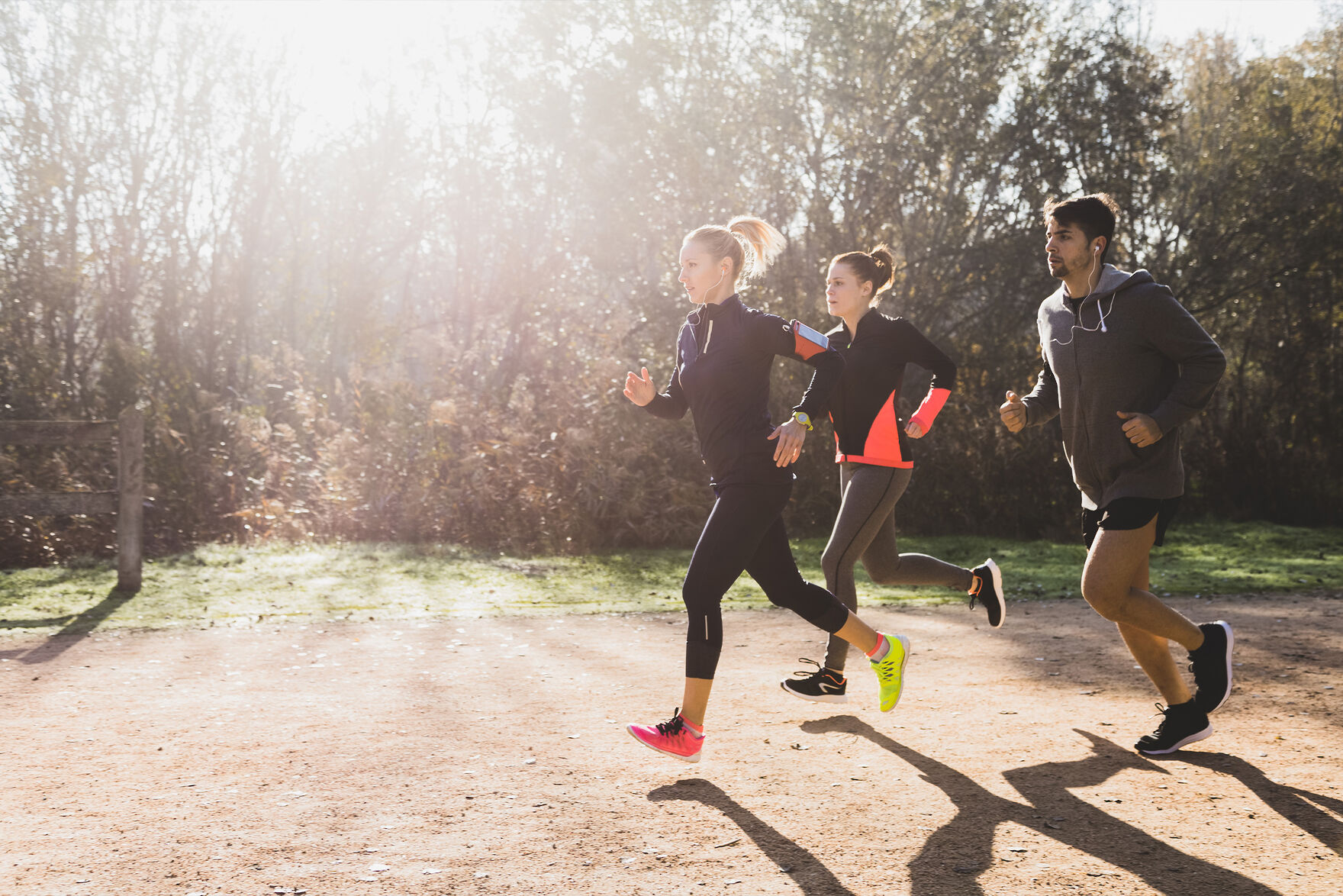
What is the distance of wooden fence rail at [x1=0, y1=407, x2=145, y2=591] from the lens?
852cm

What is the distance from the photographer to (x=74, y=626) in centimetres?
757

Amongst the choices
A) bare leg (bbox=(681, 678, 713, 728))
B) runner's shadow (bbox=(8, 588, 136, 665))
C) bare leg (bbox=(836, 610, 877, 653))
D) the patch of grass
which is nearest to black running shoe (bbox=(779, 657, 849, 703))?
bare leg (bbox=(836, 610, 877, 653))

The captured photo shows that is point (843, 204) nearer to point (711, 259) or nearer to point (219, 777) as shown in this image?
point (711, 259)

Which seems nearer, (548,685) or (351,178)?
(548,685)

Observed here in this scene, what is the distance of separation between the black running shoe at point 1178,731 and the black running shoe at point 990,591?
4.70 ft

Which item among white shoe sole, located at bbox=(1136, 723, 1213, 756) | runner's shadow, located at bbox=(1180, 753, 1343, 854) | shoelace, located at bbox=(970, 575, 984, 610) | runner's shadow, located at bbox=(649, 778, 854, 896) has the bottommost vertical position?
runner's shadow, located at bbox=(649, 778, 854, 896)

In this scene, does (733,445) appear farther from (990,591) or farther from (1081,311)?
(990,591)

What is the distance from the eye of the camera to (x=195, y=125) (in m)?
15.1

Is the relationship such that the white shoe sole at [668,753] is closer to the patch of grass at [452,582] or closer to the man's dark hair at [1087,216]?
the man's dark hair at [1087,216]

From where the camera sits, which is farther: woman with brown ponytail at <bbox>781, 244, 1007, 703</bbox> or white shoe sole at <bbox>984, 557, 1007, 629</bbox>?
white shoe sole at <bbox>984, 557, 1007, 629</bbox>

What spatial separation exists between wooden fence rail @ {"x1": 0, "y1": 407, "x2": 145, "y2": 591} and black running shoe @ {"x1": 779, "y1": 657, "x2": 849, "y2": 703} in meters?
6.14

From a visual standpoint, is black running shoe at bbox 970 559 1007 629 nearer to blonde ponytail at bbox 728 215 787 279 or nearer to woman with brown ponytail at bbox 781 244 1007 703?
woman with brown ponytail at bbox 781 244 1007 703

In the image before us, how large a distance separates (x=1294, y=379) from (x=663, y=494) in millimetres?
10717

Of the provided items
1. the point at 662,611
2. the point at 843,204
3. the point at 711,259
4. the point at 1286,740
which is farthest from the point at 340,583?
the point at 843,204
